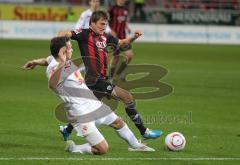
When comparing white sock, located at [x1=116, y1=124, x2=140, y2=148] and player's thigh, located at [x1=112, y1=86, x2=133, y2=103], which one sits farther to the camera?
player's thigh, located at [x1=112, y1=86, x2=133, y2=103]

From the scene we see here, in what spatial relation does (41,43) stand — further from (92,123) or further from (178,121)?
(92,123)

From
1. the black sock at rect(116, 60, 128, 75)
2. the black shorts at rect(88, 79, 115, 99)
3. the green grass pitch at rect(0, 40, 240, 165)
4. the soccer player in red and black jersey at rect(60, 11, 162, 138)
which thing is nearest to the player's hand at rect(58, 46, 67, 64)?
the green grass pitch at rect(0, 40, 240, 165)

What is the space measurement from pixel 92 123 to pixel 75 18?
110 feet

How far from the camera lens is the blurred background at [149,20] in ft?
130

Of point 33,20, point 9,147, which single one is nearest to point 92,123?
point 9,147

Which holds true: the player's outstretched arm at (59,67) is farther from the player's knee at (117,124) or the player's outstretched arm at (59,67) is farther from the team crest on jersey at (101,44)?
the team crest on jersey at (101,44)

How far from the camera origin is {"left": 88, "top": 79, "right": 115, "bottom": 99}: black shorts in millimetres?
11555

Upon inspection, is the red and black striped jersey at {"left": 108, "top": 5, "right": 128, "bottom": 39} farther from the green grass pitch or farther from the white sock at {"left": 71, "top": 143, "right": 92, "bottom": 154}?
the white sock at {"left": 71, "top": 143, "right": 92, "bottom": 154}

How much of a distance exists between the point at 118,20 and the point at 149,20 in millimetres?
19878

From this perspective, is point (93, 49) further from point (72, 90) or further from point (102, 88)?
point (72, 90)

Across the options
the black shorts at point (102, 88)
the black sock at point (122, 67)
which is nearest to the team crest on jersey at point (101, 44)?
the black shorts at point (102, 88)

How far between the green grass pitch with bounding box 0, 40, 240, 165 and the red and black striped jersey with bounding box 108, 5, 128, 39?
7.14 ft

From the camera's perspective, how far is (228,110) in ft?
52.2

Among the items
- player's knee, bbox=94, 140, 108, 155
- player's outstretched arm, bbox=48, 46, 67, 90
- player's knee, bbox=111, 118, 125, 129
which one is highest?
player's outstretched arm, bbox=48, 46, 67, 90
